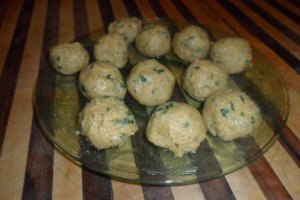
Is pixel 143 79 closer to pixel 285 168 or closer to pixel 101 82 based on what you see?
pixel 101 82

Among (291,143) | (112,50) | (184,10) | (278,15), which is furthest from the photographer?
(184,10)

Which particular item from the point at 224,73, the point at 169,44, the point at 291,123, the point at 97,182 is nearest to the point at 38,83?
the point at 97,182

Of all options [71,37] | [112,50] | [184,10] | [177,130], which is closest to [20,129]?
[112,50]

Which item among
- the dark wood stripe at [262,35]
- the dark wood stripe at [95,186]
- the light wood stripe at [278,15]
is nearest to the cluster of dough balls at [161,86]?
the dark wood stripe at [95,186]

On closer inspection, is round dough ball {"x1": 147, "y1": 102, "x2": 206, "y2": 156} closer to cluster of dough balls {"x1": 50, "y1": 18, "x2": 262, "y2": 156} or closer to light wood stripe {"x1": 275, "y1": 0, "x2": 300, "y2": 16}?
cluster of dough balls {"x1": 50, "y1": 18, "x2": 262, "y2": 156}

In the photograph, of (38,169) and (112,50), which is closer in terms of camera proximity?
(38,169)

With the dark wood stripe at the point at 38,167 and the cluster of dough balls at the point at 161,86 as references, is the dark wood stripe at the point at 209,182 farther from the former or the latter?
the dark wood stripe at the point at 38,167

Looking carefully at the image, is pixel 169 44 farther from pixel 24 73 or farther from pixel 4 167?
pixel 4 167

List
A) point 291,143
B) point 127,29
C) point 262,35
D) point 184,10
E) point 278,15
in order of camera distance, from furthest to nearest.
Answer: point 184,10 → point 278,15 → point 262,35 → point 127,29 → point 291,143
